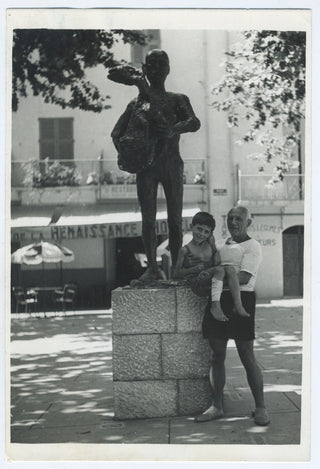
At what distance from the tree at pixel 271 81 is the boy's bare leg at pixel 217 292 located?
366 cm

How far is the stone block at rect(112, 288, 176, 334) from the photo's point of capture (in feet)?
17.7

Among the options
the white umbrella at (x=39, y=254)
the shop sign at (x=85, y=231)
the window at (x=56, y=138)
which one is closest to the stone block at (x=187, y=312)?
the white umbrella at (x=39, y=254)

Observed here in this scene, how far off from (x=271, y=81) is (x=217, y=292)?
19.6 feet

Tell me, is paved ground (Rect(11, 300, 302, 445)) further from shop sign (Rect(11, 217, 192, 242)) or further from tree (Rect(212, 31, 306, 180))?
shop sign (Rect(11, 217, 192, 242))

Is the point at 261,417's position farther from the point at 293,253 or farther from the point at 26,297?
the point at 293,253

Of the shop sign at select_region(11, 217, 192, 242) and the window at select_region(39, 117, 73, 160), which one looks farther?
the window at select_region(39, 117, 73, 160)

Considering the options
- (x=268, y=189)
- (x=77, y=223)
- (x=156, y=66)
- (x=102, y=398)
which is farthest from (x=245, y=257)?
(x=268, y=189)

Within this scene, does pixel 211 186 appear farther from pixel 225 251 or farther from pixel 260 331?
pixel 225 251

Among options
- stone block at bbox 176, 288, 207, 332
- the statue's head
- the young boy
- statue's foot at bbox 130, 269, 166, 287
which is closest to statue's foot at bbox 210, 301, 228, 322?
the young boy

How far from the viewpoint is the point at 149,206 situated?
18.9 ft

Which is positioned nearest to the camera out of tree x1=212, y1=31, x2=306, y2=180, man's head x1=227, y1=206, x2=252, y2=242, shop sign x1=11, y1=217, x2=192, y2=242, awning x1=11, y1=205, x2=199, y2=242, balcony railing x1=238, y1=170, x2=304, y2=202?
man's head x1=227, y1=206, x2=252, y2=242

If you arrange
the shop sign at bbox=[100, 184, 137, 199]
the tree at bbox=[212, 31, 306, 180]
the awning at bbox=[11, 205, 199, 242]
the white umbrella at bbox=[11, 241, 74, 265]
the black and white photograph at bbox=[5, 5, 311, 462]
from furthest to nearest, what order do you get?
the shop sign at bbox=[100, 184, 137, 199], the awning at bbox=[11, 205, 199, 242], the white umbrella at bbox=[11, 241, 74, 265], the tree at bbox=[212, 31, 306, 180], the black and white photograph at bbox=[5, 5, 311, 462]

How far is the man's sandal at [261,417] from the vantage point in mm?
5121

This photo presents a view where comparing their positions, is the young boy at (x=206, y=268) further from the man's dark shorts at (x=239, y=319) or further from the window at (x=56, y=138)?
the window at (x=56, y=138)
